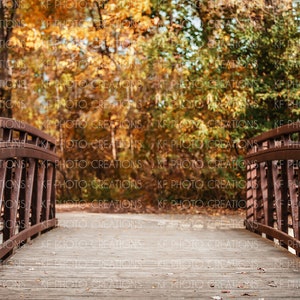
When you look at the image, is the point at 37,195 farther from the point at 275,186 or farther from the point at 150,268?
the point at 275,186

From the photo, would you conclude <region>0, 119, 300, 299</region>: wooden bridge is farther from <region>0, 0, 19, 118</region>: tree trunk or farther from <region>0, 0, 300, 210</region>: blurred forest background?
<region>0, 0, 19, 118</region>: tree trunk

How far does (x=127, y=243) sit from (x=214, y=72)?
8944 mm

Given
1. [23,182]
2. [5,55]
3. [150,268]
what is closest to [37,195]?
[23,182]

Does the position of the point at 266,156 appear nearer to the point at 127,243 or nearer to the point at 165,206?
the point at 127,243

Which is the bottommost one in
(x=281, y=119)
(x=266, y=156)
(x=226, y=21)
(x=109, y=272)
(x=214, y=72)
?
(x=109, y=272)

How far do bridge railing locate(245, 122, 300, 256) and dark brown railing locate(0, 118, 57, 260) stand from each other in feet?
9.16

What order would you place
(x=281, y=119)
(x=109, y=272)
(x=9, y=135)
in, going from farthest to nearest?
(x=281, y=119) < (x=9, y=135) < (x=109, y=272)

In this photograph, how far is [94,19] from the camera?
59.6ft

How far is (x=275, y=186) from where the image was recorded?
762cm

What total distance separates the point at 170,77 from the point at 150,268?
10771mm

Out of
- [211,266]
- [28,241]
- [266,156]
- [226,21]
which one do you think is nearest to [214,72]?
[226,21]

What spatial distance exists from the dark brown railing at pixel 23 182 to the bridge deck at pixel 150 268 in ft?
0.71

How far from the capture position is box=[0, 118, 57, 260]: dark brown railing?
6076 mm

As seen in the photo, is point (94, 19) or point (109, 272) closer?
point (109, 272)
